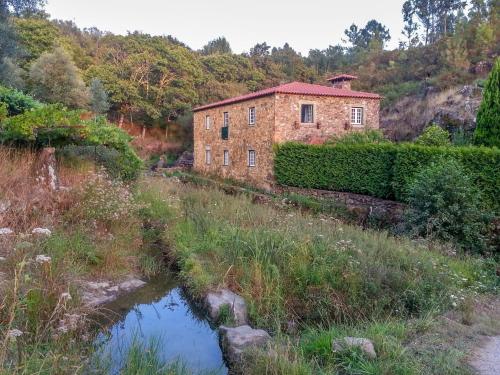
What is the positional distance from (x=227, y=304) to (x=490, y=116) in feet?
39.4

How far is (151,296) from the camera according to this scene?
696cm

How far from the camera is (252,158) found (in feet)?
77.4

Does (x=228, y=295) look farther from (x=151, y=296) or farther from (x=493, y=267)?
(x=493, y=267)

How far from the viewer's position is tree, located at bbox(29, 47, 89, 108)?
28.2 meters

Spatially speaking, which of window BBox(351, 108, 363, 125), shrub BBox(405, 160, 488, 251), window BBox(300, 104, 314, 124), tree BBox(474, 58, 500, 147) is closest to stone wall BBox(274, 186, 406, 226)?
shrub BBox(405, 160, 488, 251)

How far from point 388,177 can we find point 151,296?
10607 millimetres

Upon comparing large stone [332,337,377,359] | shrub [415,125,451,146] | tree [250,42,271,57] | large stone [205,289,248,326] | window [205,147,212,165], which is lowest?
large stone [205,289,248,326]

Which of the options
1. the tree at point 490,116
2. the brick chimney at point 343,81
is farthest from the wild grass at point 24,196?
the brick chimney at point 343,81

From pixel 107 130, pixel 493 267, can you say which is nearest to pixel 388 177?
pixel 493 267

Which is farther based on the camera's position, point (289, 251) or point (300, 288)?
point (289, 251)

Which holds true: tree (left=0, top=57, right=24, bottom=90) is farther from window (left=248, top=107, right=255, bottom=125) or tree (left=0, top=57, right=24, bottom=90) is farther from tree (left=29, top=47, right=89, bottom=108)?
window (left=248, top=107, right=255, bottom=125)

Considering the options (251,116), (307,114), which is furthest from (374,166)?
(251,116)

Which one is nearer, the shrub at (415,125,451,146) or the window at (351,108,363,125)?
the shrub at (415,125,451,146)

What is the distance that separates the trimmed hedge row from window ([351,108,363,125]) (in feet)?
14.4
